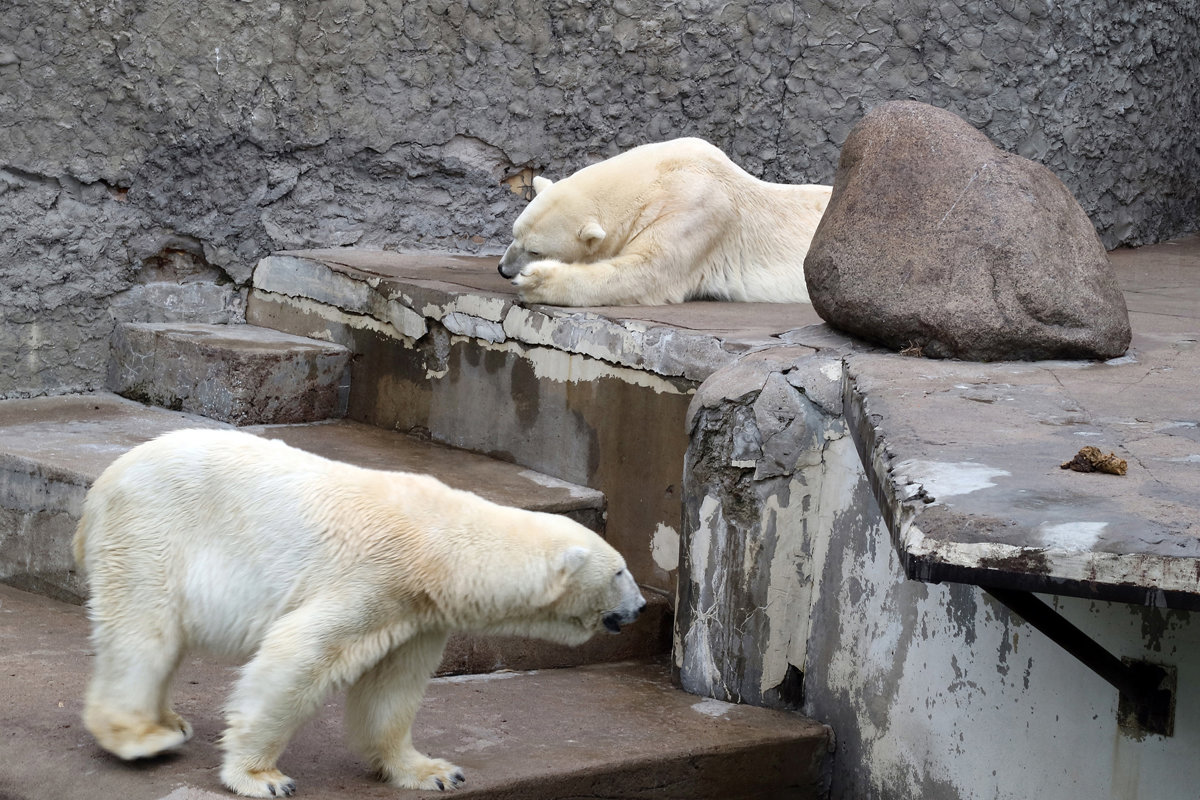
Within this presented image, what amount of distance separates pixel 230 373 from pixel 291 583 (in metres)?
2.20

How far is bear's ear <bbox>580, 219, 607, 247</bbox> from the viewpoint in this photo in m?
4.33

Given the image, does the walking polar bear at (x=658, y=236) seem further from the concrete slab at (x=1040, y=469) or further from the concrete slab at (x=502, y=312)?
the concrete slab at (x=1040, y=469)

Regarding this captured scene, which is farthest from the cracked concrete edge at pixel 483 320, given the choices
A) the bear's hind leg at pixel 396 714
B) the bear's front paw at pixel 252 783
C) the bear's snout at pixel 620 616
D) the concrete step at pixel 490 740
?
the bear's front paw at pixel 252 783

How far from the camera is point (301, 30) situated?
509 cm

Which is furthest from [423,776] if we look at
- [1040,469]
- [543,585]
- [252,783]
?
[1040,469]

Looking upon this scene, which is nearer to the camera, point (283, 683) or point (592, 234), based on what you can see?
point (283, 683)

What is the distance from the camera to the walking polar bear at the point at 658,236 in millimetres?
4262

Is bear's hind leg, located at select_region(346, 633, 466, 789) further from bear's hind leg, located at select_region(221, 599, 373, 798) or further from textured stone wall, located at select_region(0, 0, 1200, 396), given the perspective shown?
textured stone wall, located at select_region(0, 0, 1200, 396)

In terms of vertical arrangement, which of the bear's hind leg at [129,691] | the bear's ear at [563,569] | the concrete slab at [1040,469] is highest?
the concrete slab at [1040,469]

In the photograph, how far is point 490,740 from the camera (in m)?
2.79

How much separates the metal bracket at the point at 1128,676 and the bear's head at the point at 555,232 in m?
2.41

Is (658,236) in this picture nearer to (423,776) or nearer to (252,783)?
(423,776)

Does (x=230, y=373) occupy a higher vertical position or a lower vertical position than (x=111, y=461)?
higher

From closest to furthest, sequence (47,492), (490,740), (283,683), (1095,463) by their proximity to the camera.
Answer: (1095,463) < (283,683) < (490,740) < (47,492)
